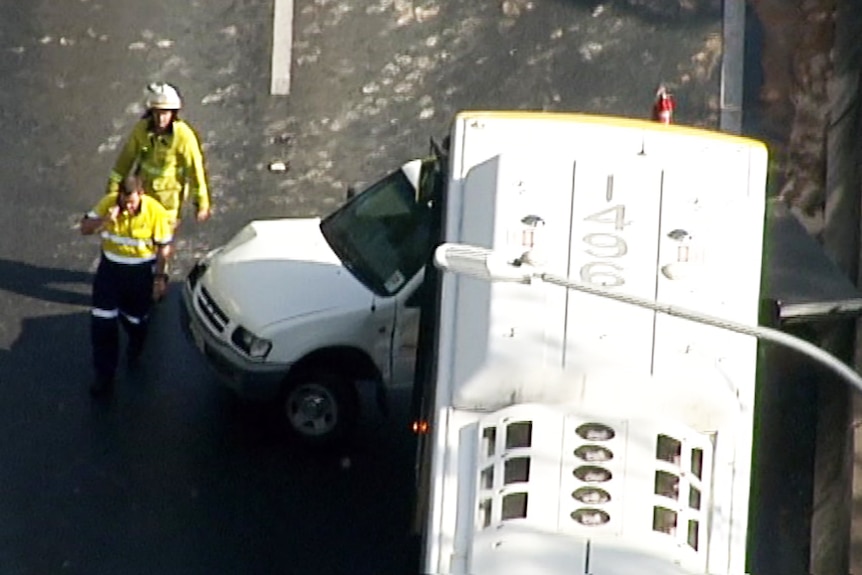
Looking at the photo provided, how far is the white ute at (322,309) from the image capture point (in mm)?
12891

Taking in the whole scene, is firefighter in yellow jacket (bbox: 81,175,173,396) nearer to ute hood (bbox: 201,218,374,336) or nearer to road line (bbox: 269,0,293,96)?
ute hood (bbox: 201,218,374,336)

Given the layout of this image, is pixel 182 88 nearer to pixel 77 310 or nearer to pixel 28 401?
pixel 77 310

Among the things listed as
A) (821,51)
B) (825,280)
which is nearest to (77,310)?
(825,280)

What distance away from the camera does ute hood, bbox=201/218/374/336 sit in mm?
12945

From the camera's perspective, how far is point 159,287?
14.4 metres

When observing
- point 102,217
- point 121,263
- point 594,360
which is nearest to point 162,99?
point 102,217

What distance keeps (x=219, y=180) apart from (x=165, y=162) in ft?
4.72

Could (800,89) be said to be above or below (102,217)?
above

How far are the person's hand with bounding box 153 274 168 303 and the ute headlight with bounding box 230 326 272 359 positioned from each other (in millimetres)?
1529

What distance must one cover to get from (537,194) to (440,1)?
6.16 metres

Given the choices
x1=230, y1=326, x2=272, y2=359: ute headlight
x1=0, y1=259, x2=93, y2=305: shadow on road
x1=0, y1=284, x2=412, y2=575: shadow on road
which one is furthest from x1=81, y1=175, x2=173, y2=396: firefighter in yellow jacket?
x1=230, y1=326, x2=272, y2=359: ute headlight

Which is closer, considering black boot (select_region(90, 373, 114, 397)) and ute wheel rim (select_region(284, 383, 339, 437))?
ute wheel rim (select_region(284, 383, 339, 437))

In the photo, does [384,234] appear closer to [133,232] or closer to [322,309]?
[322,309]

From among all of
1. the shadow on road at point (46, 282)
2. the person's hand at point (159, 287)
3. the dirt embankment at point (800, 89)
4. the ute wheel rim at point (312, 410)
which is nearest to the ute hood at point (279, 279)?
the ute wheel rim at point (312, 410)
